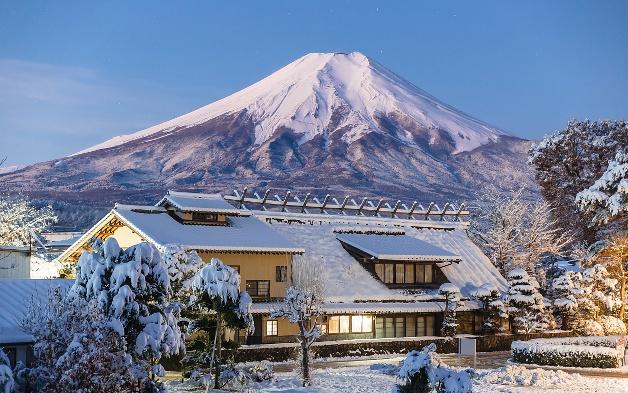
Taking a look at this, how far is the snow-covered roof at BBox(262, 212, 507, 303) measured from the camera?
126 ft

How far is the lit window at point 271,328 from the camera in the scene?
116 feet

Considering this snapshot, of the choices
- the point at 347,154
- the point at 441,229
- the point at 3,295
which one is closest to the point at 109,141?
the point at 347,154

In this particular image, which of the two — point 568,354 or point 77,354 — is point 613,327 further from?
point 77,354

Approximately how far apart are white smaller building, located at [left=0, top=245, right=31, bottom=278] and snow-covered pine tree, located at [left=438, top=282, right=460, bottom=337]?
18.5m

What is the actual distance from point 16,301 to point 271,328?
14694mm

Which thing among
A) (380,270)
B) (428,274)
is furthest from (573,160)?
(380,270)

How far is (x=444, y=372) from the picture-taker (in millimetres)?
16797

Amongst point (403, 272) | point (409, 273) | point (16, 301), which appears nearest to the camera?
point (16, 301)

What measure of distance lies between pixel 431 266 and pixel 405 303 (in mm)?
3714

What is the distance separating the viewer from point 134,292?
1789 centimetres

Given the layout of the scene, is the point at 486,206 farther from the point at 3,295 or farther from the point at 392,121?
the point at 392,121

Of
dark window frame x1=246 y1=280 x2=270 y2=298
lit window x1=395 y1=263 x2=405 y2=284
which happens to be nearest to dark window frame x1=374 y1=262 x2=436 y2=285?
lit window x1=395 y1=263 x2=405 y2=284

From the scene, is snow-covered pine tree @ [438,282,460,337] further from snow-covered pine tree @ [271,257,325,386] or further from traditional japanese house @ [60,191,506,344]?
snow-covered pine tree @ [271,257,325,386]

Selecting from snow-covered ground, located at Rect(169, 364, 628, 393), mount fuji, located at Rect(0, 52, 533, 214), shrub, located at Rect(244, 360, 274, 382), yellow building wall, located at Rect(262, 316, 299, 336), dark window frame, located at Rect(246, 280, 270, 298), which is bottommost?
snow-covered ground, located at Rect(169, 364, 628, 393)
